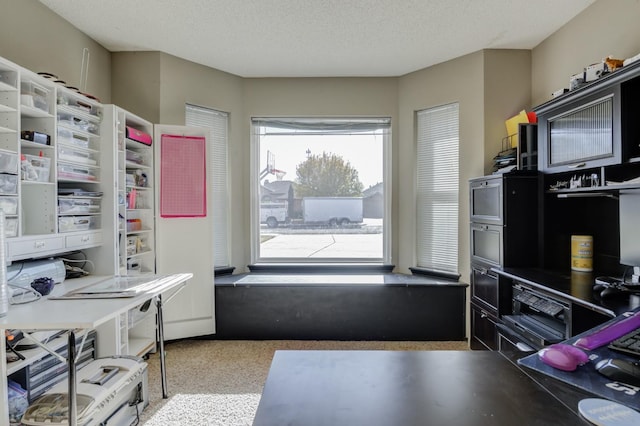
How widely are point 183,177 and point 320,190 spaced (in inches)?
59.3

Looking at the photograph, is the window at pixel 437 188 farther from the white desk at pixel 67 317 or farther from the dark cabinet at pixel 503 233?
the white desk at pixel 67 317

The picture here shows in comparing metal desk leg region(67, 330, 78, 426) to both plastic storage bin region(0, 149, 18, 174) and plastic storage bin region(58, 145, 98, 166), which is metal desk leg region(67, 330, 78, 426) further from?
plastic storage bin region(58, 145, 98, 166)

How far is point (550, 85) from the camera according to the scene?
308 centimetres

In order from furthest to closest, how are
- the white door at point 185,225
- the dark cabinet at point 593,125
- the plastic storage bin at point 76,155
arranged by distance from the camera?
the white door at point 185,225, the plastic storage bin at point 76,155, the dark cabinet at point 593,125

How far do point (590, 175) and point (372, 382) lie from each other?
2.08 meters

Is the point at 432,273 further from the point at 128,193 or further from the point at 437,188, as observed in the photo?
the point at 128,193

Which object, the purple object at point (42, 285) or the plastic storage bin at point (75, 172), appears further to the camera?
the plastic storage bin at point (75, 172)

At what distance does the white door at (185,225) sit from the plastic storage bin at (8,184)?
1.34 metres

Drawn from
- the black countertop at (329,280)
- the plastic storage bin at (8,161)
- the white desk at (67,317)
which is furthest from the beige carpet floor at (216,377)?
the plastic storage bin at (8,161)

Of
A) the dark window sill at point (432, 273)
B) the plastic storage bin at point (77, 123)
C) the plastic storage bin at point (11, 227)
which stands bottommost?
the dark window sill at point (432, 273)

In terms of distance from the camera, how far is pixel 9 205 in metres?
1.90

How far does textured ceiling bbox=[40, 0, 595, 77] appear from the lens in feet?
8.55

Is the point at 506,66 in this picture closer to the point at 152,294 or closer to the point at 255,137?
the point at 255,137

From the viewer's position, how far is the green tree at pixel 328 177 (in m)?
4.11
